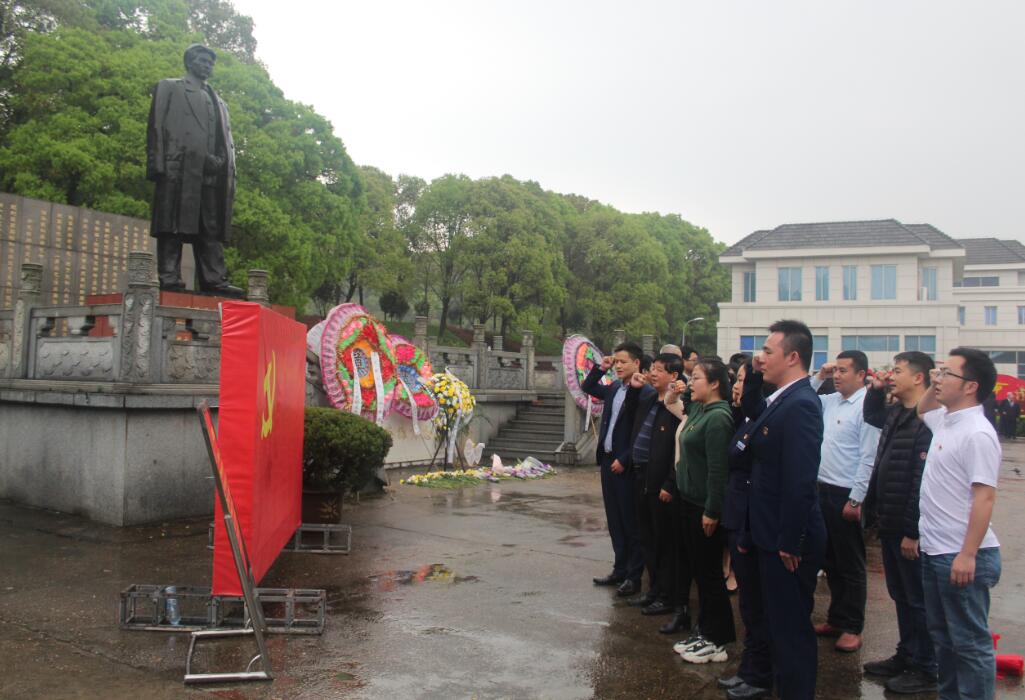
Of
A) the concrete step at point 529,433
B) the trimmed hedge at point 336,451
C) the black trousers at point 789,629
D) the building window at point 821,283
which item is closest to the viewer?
the black trousers at point 789,629

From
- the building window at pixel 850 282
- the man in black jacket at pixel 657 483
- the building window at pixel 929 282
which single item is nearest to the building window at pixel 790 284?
the building window at pixel 850 282

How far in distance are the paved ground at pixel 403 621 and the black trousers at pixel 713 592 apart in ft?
0.87

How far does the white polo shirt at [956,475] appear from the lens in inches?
139

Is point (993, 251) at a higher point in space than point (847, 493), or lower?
higher

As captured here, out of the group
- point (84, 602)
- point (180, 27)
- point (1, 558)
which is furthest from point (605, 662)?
point (180, 27)

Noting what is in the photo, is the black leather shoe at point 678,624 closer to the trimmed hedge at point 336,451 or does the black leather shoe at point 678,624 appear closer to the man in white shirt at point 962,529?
the man in white shirt at point 962,529

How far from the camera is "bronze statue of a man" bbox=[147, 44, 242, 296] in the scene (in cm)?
Result: 951

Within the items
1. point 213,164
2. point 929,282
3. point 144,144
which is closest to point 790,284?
point 929,282

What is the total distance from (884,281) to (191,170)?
34340 millimetres

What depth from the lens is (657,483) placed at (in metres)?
5.57

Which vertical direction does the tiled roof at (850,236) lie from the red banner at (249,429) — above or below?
above

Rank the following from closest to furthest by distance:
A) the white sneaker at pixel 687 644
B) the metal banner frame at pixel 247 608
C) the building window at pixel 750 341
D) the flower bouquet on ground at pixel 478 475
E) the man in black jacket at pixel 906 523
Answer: the metal banner frame at pixel 247 608 < the man in black jacket at pixel 906 523 < the white sneaker at pixel 687 644 < the flower bouquet on ground at pixel 478 475 < the building window at pixel 750 341

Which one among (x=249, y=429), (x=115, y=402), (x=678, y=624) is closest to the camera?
(x=249, y=429)

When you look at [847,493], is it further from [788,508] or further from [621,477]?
[788,508]
